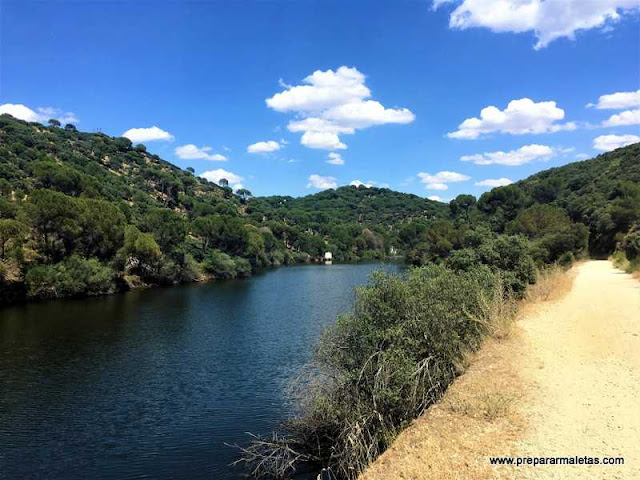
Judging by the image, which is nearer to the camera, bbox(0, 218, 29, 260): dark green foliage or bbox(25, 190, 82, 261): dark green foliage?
bbox(0, 218, 29, 260): dark green foliage

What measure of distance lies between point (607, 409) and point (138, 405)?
1591 centimetres

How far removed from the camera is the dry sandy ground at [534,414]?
8.23 m

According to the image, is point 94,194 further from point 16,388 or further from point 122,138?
point 122,138

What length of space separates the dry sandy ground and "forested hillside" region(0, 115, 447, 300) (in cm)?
4641

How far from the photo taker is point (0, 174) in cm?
7456

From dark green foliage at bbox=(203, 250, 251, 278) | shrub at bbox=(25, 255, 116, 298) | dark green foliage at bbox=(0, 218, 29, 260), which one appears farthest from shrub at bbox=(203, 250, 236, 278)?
dark green foliage at bbox=(0, 218, 29, 260)

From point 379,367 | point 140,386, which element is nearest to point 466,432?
point 379,367

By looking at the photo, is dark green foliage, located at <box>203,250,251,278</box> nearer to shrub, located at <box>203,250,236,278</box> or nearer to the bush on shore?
shrub, located at <box>203,250,236,278</box>

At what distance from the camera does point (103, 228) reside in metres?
54.0

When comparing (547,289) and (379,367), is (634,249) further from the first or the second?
(379,367)

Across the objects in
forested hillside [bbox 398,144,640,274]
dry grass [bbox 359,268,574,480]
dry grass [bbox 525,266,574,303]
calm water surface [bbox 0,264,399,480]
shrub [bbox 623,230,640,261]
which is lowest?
calm water surface [bbox 0,264,399,480]

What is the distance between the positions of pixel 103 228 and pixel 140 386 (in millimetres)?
38601

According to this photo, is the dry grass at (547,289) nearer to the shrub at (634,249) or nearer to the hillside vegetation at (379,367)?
the hillside vegetation at (379,367)

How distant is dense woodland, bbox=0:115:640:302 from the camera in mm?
45594
